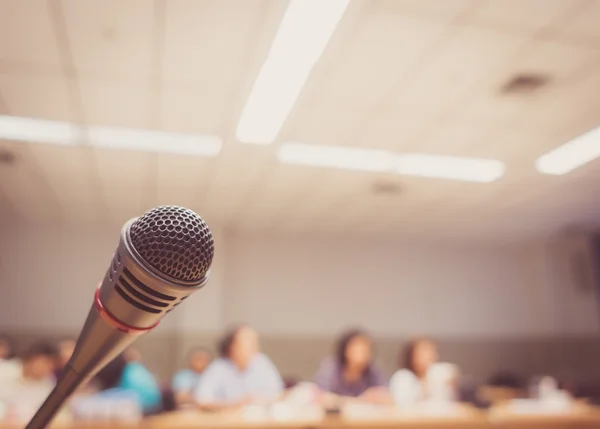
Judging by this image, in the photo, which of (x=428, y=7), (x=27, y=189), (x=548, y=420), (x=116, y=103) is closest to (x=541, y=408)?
(x=548, y=420)

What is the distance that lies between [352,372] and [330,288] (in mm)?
4091

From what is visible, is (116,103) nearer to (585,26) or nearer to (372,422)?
(372,422)

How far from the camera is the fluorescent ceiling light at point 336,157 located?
4.71 m

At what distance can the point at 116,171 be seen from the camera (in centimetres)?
519

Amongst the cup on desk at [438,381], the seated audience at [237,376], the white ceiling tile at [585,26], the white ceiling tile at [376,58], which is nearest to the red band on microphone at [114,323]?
the white ceiling tile at [376,58]

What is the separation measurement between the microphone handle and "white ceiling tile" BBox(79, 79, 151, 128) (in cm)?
324

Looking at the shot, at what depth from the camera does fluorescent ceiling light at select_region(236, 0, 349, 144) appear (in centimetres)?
283

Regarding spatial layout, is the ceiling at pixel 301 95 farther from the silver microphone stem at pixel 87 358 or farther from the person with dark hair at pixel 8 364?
the silver microphone stem at pixel 87 358

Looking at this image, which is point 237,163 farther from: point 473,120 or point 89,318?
point 89,318

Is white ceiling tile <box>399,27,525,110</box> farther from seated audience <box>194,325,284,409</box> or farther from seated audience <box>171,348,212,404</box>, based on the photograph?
seated audience <box>171,348,212,404</box>

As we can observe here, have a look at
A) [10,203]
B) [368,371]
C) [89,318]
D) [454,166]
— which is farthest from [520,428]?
[10,203]

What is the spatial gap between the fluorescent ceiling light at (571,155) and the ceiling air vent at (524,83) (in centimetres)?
114

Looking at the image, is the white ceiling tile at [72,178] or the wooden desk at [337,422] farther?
the white ceiling tile at [72,178]

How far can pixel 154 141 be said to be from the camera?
4.52m
